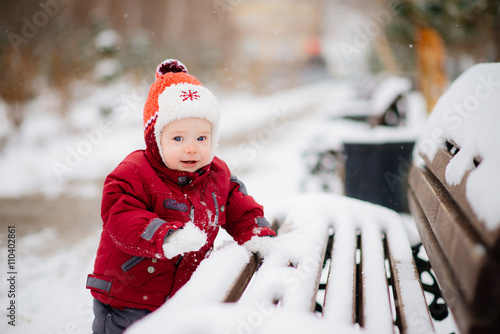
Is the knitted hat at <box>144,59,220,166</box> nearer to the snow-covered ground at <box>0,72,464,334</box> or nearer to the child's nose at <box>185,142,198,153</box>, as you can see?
the child's nose at <box>185,142,198,153</box>

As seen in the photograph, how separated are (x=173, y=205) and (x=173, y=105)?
0.47 meters

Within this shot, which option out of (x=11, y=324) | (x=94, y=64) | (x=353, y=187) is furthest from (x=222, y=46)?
(x=11, y=324)

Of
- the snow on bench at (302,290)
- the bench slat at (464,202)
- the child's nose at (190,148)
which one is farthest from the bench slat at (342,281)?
the child's nose at (190,148)

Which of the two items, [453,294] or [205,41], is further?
[205,41]

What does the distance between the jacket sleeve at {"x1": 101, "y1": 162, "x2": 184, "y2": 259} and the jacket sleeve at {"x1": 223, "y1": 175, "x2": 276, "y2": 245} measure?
1.47ft

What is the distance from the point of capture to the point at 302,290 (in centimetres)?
140

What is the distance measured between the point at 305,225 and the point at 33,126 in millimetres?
11722

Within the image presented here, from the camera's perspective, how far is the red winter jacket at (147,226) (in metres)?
1.56

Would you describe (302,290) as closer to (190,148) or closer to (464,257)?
(464,257)

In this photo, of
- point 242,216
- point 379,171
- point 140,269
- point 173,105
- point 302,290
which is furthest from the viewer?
point 379,171

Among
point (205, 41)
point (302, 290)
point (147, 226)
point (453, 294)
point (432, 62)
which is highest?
point (205, 41)

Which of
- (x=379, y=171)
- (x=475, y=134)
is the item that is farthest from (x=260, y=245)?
(x=379, y=171)

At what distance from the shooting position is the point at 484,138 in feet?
4.32

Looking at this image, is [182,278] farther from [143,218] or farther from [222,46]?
[222,46]
